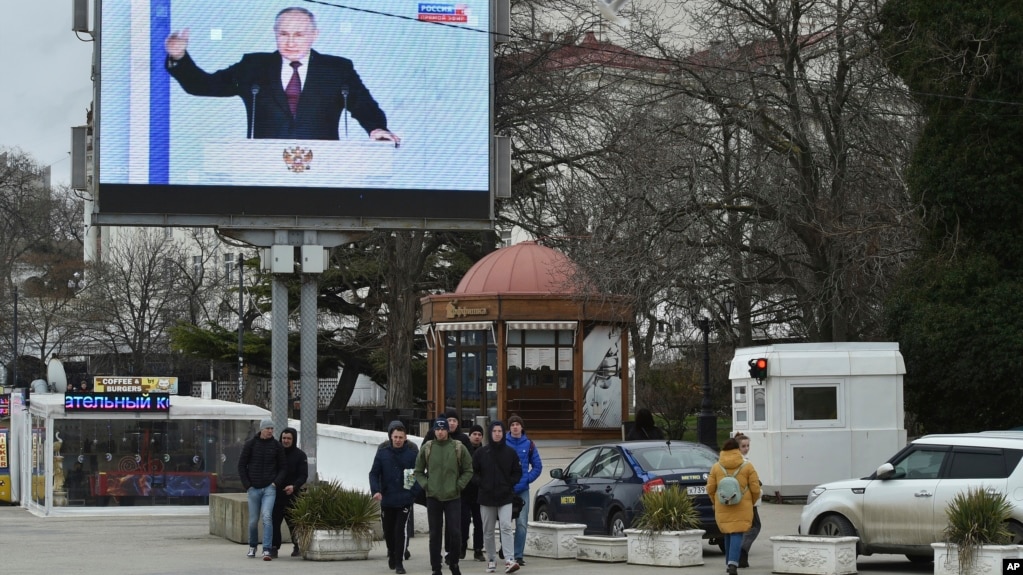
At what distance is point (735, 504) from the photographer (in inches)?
585

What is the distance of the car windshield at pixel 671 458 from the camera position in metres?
17.8

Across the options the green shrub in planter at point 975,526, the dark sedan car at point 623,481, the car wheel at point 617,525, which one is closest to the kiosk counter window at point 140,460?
the dark sedan car at point 623,481

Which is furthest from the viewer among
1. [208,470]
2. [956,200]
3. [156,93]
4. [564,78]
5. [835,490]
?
[564,78]

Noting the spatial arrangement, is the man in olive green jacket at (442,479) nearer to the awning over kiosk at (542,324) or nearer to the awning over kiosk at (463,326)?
the awning over kiosk at (542,324)

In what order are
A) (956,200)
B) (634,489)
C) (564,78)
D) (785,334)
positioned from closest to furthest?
(634,489), (956,200), (564,78), (785,334)

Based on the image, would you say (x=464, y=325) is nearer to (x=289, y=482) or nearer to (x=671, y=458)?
(x=289, y=482)

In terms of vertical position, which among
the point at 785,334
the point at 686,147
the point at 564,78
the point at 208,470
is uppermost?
the point at 564,78

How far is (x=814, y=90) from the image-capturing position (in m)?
27.6

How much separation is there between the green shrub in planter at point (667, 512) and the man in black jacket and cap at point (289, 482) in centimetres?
454

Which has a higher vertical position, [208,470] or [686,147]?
[686,147]

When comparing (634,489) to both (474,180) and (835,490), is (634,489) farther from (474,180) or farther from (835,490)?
(474,180)

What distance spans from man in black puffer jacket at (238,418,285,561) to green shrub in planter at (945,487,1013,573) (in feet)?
27.2

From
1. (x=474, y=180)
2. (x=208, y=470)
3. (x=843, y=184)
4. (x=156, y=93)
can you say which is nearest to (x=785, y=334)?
(x=843, y=184)

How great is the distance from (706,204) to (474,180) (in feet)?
22.6
